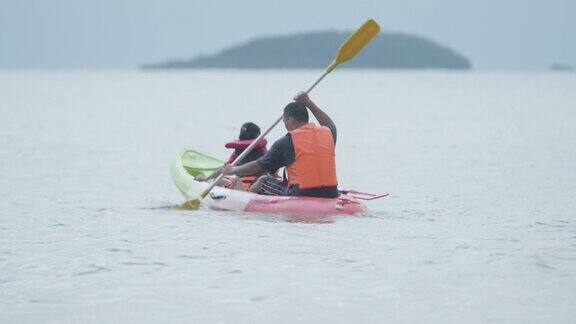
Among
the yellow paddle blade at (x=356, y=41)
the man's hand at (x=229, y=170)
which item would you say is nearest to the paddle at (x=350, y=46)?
the yellow paddle blade at (x=356, y=41)

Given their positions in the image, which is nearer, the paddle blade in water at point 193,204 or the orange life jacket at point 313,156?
the orange life jacket at point 313,156

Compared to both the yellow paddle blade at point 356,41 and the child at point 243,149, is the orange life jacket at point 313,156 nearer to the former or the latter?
the child at point 243,149

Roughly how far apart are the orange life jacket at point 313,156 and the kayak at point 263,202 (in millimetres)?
202

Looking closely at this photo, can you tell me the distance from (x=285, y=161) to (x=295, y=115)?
0.49 m

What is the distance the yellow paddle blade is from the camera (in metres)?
13.8

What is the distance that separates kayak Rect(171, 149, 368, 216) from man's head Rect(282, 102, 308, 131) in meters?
0.77

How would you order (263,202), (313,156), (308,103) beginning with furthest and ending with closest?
(263,202) < (308,103) < (313,156)

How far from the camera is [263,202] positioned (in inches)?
494

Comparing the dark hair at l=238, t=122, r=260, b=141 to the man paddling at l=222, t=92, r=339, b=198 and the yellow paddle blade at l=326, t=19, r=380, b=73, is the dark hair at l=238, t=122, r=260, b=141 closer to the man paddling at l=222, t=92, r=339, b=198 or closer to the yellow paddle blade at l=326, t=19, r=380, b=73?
the man paddling at l=222, t=92, r=339, b=198

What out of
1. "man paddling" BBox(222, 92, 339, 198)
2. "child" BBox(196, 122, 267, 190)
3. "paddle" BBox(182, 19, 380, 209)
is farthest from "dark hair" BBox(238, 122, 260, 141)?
"man paddling" BBox(222, 92, 339, 198)

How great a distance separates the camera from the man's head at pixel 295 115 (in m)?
12.1

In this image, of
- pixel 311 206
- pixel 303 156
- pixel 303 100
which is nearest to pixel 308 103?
pixel 303 100

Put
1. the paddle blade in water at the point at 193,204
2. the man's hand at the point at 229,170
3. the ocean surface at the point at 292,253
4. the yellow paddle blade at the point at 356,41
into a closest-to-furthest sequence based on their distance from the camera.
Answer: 1. the ocean surface at the point at 292,253
2. the man's hand at the point at 229,170
3. the paddle blade in water at the point at 193,204
4. the yellow paddle blade at the point at 356,41

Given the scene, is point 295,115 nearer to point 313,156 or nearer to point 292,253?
point 313,156
